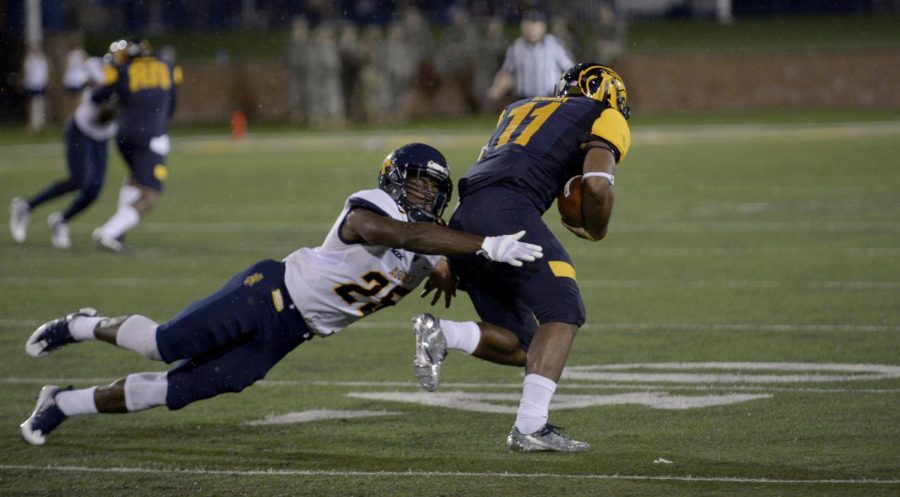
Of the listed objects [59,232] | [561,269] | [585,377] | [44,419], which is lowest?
[59,232]

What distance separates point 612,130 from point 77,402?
2.16 metres

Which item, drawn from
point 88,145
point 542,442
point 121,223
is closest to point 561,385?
point 542,442

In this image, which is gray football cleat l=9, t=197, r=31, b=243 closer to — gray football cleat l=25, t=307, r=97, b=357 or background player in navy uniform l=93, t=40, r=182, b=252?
background player in navy uniform l=93, t=40, r=182, b=252

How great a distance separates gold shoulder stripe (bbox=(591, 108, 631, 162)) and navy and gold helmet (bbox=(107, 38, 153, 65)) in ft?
23.5

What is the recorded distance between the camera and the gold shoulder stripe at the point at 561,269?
5297mm

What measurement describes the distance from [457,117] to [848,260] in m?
21.2

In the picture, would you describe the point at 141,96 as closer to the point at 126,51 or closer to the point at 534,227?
the point at 126,51

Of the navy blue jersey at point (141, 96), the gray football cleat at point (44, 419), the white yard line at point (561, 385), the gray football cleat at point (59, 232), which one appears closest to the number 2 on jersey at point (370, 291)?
the gray football cleat at point (44, 419)

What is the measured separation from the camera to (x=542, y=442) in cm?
530

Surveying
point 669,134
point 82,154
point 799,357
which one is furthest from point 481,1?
point 799,357

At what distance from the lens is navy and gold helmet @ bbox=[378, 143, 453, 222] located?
5250mm

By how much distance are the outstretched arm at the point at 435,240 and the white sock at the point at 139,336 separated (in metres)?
0.87

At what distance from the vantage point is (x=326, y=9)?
1372 inches

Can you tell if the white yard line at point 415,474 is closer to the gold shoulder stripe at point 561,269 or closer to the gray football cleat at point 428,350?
the gray football cleat at point 428,350
